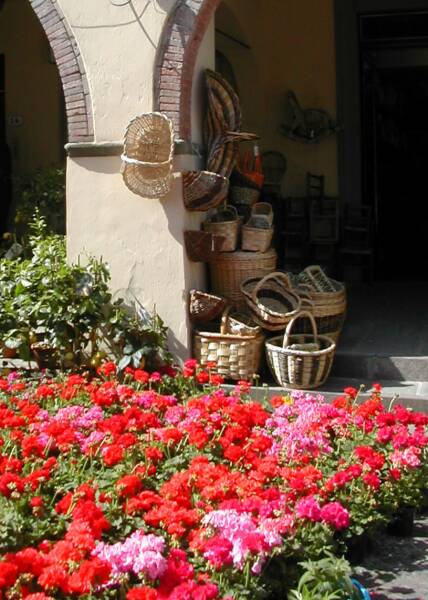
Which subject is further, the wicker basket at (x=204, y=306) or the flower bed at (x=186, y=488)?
the wicker basket at (x=204, y=306)

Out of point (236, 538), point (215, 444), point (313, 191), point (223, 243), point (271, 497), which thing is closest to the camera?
point (236, 538)

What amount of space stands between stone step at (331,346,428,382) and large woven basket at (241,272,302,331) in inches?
21.7

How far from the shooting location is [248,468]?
434 centimetres

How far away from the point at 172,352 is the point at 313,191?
391cm

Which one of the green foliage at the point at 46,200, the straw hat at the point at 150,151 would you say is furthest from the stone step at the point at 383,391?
the green foliage at the point at 46,200

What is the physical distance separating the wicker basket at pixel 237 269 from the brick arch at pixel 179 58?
94cm

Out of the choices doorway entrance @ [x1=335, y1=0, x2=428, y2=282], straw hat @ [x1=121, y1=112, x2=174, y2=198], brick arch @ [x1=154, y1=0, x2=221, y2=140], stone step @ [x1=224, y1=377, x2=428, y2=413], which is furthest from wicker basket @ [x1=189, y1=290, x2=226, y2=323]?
doorway entrance @ [x1=335, y1=0, x2=428, y2=282]

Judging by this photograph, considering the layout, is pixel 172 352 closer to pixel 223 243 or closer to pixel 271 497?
pixel 223 243

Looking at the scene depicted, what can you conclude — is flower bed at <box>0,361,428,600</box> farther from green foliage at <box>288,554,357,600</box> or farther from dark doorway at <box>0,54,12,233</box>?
dark doorway at <box>0,54,12,233</box>

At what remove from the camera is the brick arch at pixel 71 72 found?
7.06 meters

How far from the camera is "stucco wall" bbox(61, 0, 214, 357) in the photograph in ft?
22.8

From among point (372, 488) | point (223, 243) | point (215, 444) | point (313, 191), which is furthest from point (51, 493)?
point (313, 191)

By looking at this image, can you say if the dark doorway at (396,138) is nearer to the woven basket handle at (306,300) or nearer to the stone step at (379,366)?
the woven basket handle at (306,300)

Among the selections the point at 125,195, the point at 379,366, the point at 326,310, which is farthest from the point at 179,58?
the point at 379,366
